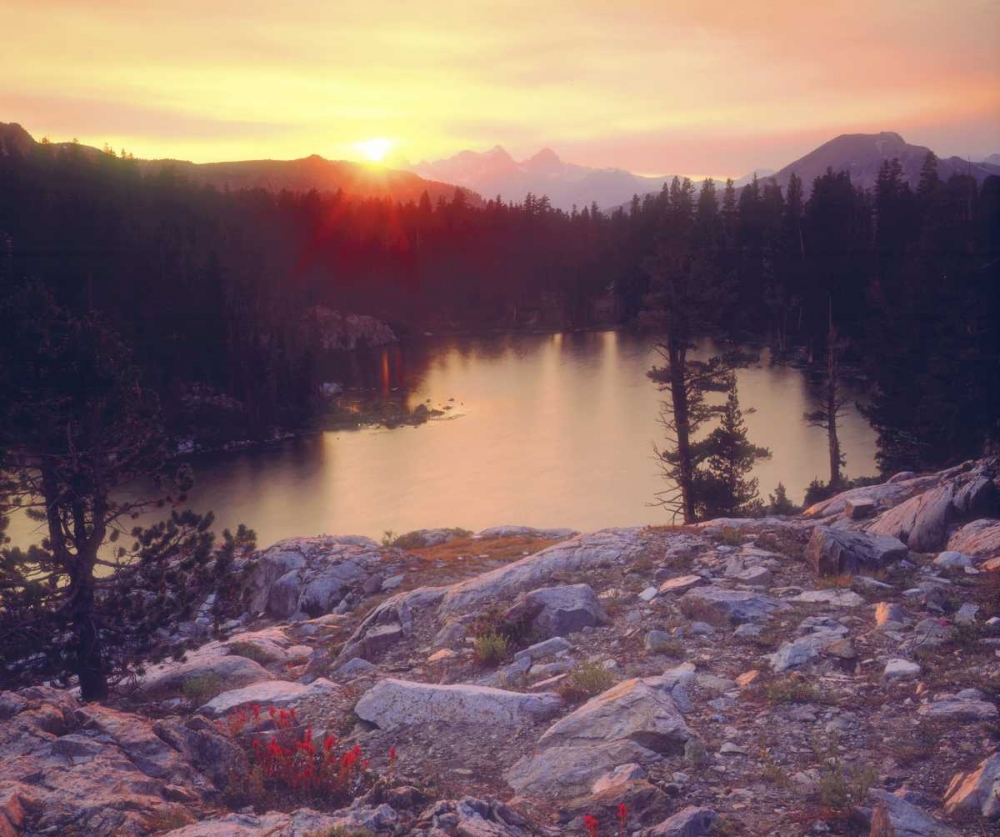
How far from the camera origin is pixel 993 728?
7.44 meters

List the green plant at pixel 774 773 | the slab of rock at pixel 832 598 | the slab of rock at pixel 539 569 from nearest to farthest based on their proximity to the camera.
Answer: the green plant at pixel 774 773, the slab of rock at pixel 832 598, the slab of rock at pixel 539 569

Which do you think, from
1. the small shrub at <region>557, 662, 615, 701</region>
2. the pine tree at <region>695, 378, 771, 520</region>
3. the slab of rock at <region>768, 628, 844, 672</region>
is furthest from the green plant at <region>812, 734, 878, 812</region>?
the pine tree at <region>695, 378, 771, 520</region>

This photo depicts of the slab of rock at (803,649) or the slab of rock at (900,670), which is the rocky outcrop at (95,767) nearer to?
the slab of rock at (803,649)

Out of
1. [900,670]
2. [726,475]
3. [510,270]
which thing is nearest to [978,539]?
[900,670]

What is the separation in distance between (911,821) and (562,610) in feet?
22.6

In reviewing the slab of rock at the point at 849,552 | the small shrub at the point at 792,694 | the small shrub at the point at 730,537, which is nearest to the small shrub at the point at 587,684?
the small shrub at the point at 792,694

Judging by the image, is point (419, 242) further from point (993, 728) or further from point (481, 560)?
point (993, 728)

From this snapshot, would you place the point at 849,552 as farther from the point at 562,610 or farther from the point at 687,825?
the point at 687,825

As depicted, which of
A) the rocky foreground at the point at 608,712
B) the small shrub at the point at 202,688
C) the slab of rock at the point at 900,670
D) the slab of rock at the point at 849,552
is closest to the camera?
the rocky foreground at the point at 608,712

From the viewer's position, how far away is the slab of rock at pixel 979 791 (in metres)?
6.14

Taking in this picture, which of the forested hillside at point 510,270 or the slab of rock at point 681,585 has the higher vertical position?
the forested hillside at point 510,270

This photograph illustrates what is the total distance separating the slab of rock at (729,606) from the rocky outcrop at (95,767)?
7225mm

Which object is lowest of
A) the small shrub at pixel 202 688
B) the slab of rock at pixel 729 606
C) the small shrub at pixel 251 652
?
the small shrub at pixel 251 652

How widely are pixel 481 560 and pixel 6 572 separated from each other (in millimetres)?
13536
